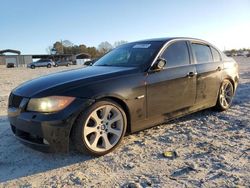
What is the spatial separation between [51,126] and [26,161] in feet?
2.23

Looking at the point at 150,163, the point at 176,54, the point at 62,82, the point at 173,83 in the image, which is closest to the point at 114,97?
the point at 62,82

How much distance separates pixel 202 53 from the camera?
5.67 meters

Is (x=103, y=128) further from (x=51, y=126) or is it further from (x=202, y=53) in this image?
(x=202, y=53)

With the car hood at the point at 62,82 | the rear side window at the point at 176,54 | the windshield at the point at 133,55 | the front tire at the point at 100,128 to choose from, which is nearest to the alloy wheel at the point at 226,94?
the rear side window at the point at 176,54

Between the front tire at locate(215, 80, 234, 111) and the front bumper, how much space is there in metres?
3.32

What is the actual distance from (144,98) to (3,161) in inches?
80.7

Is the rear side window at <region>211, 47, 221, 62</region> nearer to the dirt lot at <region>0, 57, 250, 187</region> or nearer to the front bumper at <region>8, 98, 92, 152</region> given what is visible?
the dirt lot at <region>0, 57, 250, 187</region>

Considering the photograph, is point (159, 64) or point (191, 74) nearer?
point (159, 64)

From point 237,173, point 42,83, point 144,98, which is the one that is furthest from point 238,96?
point 42,83

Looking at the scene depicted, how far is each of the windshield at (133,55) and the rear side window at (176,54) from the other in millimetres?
191

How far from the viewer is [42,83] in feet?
13.2

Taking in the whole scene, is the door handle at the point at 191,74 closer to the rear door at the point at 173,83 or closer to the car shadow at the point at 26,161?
the rear door at the point at 173,83

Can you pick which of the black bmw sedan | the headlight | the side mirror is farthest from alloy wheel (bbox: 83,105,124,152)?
the side mirror

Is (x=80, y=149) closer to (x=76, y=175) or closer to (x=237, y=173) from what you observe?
(x=76, y=175)
